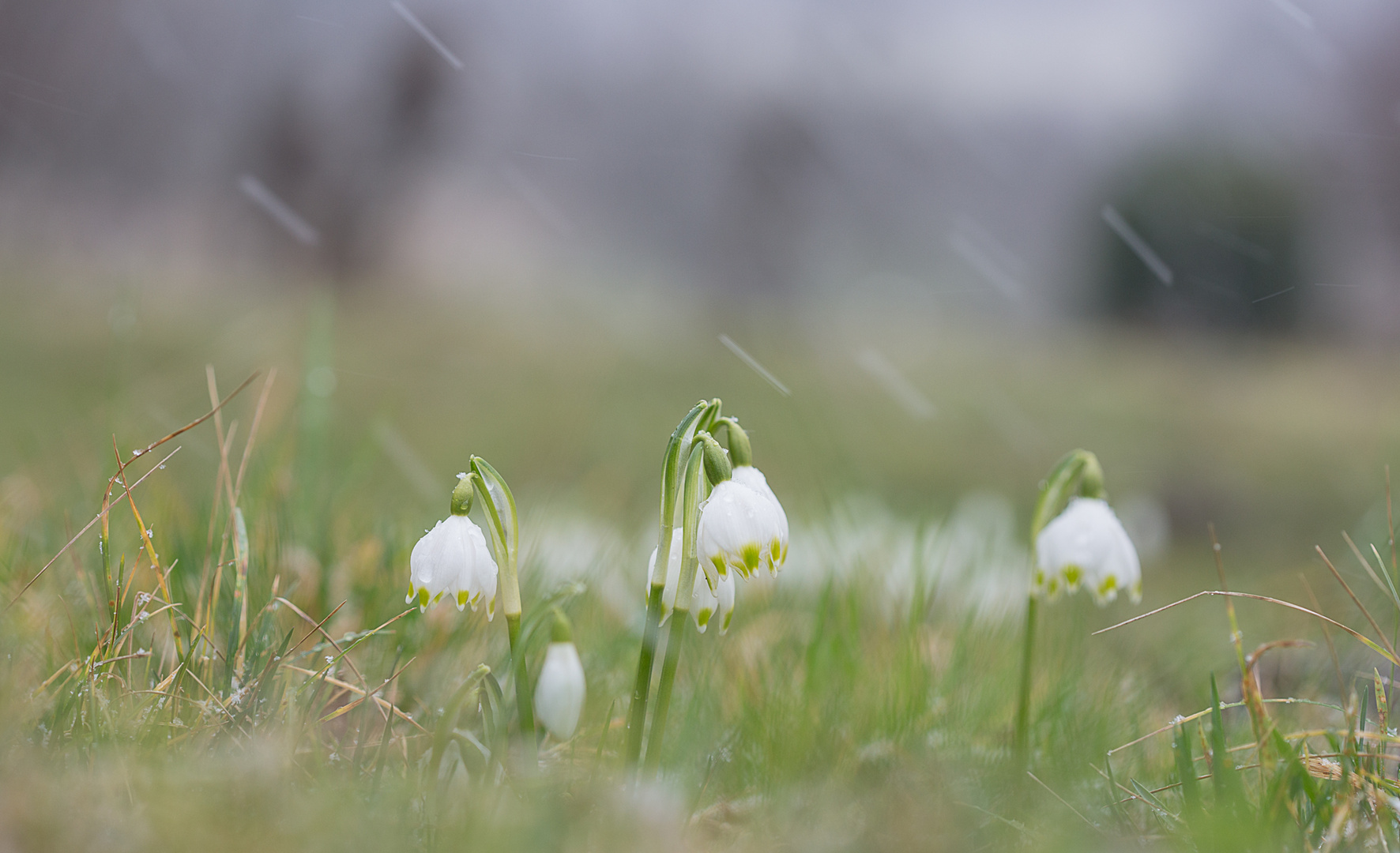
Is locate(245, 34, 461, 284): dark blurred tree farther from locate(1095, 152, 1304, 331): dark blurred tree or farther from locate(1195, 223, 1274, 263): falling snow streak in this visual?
locate(1195, 223, 1274, 263): falling snow streak

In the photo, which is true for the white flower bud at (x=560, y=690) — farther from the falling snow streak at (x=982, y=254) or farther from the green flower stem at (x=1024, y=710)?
the falling snow streak at (x=982, y=254)

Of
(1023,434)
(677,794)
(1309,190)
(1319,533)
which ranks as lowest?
(677,794)

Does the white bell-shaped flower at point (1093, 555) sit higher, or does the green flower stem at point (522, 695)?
the white bell-shaped flower at point (1093, 555)

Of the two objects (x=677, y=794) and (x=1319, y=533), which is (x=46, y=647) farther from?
(x=1319, y=533)

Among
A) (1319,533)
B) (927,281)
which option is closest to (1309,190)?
(1319,533)

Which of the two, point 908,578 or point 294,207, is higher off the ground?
point 294,207

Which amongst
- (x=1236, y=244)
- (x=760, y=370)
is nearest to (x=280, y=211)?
(x=760, y=370)

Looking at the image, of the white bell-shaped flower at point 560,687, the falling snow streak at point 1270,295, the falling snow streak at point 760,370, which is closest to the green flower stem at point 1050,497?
the falling snow streak at point 760,370
